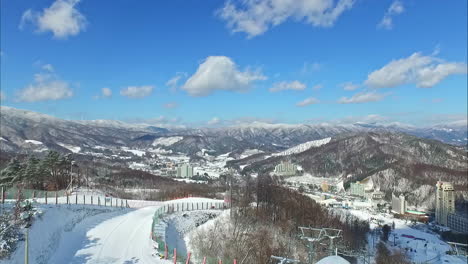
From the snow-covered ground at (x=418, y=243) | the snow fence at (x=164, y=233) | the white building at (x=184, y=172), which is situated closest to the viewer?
the snow fence at (x=164, y=233)

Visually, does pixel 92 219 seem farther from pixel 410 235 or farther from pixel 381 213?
pixel 381 213

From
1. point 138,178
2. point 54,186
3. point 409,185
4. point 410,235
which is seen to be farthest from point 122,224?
point 409,185

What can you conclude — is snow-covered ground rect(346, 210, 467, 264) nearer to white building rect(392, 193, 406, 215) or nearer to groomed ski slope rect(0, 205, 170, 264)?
white building rect(392, 193, 406, 215)

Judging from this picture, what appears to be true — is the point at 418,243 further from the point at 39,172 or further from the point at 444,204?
the point at 39,172

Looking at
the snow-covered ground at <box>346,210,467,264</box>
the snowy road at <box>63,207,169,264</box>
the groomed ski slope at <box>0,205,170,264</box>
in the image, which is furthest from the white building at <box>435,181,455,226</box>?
the groomed ski slope at <box>0,205,170,264</box>

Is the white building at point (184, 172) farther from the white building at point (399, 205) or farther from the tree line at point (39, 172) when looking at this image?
the tree line at point (39, 172)

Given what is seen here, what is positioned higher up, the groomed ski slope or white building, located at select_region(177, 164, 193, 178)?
the groomed ski slope

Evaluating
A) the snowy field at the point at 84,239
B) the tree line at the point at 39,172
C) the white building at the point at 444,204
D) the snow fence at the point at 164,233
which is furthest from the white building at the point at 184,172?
the snowy field at the point at 84,239

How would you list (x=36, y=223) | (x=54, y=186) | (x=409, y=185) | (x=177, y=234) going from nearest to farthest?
(x=36, y=223) → (x=177, y=234) → (x=54, y=186) → (x=409, y=185)
